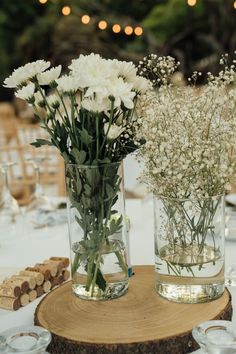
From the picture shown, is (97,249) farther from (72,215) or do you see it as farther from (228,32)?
(228,32)

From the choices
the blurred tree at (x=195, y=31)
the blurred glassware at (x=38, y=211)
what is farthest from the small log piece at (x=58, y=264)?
the blurred tree at (x=195, y=31)

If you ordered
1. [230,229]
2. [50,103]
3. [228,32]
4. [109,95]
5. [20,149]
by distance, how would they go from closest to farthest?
[109,95] < [50,103] < [230,229] < [20,149] < [228,32]

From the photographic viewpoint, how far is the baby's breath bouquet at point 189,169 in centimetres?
139

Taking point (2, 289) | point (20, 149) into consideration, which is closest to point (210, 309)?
point (2, 289)

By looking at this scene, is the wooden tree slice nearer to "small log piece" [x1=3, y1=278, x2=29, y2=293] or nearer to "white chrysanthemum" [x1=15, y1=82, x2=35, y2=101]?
"small log piece" [x1=3, y1=278, x2=29, y2=293]

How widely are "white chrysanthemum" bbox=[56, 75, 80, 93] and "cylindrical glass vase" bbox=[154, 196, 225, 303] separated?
1.07 feet

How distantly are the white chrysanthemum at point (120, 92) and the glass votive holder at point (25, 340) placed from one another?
0.50 meters

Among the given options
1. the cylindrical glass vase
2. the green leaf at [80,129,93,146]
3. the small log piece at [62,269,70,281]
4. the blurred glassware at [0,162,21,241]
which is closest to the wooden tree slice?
the cylindrical glass vase

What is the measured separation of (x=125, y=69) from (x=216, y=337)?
610 mm

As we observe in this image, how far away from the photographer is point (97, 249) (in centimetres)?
151

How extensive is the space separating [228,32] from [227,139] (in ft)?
25.4

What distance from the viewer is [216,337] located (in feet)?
4.28

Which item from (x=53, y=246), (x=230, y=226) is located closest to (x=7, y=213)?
(x=53, y=246)

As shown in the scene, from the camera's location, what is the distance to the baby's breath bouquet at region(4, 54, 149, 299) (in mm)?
1411
